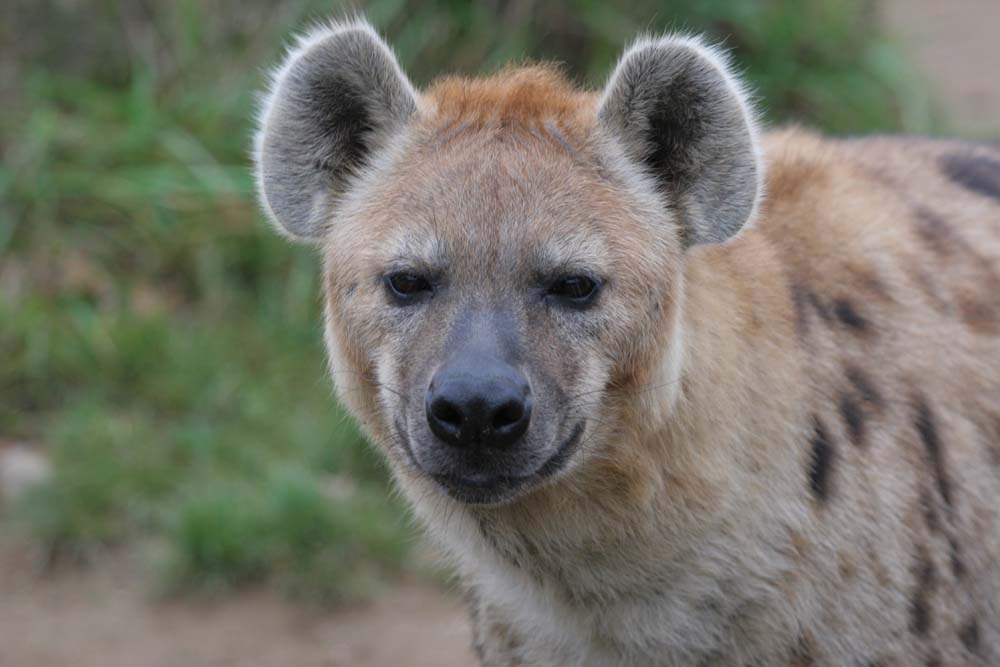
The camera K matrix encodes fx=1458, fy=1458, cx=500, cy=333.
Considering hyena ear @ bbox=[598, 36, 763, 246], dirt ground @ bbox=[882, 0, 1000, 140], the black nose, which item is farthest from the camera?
dirt ground @ bbox=[882, 0, 1000, 140]

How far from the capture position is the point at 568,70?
6.53 metres

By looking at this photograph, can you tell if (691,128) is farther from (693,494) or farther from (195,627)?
(195,627)

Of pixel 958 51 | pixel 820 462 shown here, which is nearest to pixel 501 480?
pixel 820 462

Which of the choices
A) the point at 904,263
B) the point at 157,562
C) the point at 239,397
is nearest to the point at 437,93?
the point at 904,263

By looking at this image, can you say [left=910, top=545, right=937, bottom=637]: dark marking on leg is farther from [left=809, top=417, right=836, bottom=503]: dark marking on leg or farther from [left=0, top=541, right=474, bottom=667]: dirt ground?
[left=0, top=541, right=474, bottom=667]: dirt ground

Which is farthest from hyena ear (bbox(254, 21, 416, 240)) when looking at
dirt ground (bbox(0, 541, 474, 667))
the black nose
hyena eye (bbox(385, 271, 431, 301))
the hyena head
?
dirt ground (bbox(0, 541, 474, 667))

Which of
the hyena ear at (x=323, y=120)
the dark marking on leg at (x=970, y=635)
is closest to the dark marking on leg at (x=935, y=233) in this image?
the dark marking on leg at (x=970, y=635)

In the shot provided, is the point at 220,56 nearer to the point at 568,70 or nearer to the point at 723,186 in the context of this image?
the point at 568,70

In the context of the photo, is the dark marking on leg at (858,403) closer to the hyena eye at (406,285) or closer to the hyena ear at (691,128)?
the hyena ear at (691,128)

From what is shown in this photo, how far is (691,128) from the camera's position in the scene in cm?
281

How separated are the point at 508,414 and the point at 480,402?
58 mm

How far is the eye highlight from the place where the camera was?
104 inches

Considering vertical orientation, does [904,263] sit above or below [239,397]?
above

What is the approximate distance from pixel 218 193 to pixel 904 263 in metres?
3.56
